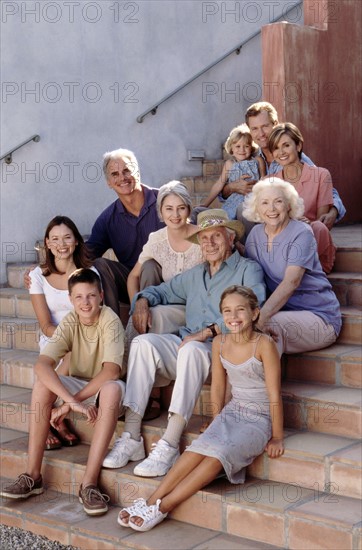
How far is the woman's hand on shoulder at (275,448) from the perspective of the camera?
12.8 ft

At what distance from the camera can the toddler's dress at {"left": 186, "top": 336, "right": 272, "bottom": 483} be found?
3.81 metres

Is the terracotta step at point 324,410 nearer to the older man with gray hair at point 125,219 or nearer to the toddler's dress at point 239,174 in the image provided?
the older man with gray hair at point 125,219

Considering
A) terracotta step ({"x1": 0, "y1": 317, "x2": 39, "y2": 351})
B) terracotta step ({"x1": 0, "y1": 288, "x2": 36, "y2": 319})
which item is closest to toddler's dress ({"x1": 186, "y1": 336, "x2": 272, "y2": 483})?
terracotta step ({"x1": 0, "y1": 317, "x2": 39, "y2": 351})

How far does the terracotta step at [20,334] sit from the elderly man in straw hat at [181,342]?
3.94ft

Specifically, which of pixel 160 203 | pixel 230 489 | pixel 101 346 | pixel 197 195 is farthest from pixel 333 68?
pixel 230 489

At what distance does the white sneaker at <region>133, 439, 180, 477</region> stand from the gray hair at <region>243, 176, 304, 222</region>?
1136 millimetres

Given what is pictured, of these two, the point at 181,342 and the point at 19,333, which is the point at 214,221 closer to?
the point at 181,342

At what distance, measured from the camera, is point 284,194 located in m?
4.45

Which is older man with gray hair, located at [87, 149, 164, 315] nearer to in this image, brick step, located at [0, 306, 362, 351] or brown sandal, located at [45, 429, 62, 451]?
brick step, located at [0, 306, 362, 351]

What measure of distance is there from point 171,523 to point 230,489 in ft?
0.89

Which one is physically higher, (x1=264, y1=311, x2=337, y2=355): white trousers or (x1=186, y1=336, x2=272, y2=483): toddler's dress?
(x1=264, y1=311, x2=337, y2=355): white trousers

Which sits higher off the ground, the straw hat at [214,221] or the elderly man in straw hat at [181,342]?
the straw hat at [214,221]

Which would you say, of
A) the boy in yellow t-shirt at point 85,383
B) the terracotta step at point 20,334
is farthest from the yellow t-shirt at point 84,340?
the terracotta step at point 20,334

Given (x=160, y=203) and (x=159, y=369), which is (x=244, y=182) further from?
(x=159, y=369)
